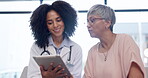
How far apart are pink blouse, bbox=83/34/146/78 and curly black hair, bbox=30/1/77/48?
1.68 feet

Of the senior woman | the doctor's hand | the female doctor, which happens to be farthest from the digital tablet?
→ the female doctor

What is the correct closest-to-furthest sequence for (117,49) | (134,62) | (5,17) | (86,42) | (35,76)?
1. (134,62)
2. (117,49)
3. (35,76)
4. (86,42)
5. (5,17)

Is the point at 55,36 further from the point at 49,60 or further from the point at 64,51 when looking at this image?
the point at 49,60

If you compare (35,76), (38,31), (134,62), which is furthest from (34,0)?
(134,62)

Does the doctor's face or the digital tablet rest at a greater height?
the doctor's face

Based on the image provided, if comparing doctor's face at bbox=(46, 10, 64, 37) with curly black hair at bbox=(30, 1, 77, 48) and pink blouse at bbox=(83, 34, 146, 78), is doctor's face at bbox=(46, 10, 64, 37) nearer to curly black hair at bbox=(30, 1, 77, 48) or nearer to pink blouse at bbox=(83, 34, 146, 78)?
curly black hair at bbox=(30, 1, 77, 48)

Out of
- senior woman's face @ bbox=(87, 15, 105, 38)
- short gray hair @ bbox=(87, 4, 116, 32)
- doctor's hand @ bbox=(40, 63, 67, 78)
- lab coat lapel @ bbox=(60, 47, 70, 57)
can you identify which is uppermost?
short gray hair @ bbox=(87, 4, 116, 32)

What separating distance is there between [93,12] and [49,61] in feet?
1.49

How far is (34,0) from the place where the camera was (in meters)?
3.60

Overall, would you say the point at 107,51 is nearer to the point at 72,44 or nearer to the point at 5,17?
the point at 72,44

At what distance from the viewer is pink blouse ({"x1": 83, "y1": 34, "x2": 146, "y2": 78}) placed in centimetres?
138

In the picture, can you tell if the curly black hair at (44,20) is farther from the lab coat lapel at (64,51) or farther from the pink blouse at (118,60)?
the pink blouse at (118,60)

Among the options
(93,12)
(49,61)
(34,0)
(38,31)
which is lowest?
(49,61)

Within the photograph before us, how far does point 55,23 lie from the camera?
1799 mm
